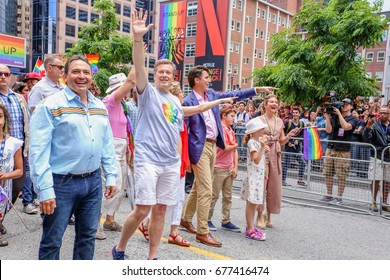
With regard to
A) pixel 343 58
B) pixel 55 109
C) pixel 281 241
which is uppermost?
pixel 343 58

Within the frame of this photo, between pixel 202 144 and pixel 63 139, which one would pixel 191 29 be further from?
pixel 63 139

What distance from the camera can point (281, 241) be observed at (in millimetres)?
5293

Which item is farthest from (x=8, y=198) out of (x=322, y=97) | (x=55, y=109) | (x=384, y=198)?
(x=322, y=97)

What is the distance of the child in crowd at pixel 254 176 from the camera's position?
531cm

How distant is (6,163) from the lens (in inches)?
176

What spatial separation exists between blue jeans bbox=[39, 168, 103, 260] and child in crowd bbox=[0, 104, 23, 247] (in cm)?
171

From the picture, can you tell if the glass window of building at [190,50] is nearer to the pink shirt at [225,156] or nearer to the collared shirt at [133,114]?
the pink shirt at [225,156]

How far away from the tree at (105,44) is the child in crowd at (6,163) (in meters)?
19.3

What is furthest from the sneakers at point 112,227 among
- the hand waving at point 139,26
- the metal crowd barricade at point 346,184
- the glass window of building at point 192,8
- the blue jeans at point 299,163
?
the glass window of building at point 192,8

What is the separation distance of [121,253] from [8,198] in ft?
5.03

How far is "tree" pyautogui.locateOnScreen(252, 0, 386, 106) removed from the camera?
44.6ft

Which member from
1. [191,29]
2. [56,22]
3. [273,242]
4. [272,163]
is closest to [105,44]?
[272,163]

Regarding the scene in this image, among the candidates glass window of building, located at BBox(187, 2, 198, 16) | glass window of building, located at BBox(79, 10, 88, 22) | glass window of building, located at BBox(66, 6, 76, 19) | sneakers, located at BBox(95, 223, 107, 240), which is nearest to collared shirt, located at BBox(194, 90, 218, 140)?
sneakers, located at BBox(95, 223, 107, 240)
